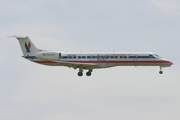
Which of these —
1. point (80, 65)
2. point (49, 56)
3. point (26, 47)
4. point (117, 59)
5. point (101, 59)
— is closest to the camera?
point (80, 65)

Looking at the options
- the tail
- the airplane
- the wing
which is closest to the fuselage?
the airplane

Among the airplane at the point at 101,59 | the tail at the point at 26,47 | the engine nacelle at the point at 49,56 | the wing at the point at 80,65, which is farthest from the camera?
the tail at the point at 26,47

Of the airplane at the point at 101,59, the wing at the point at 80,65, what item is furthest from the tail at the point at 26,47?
the wing at the point at 80,65

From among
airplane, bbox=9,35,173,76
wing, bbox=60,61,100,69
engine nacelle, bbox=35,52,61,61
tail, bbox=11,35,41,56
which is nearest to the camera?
wing, bbox=60,61,100,69

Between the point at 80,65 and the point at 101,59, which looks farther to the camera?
the point at 101,59

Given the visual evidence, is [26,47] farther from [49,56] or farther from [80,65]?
[80,65]

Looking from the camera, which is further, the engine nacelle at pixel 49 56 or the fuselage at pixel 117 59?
the engine nacelle at pixel 49 56

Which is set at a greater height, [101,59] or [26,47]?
[26,47]

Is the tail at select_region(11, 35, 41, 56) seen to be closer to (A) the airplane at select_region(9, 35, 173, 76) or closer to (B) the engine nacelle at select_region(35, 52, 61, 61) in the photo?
(A) the airplane at select_region(9, 35, 173, 76)

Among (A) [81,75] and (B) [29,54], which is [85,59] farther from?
(B) [29,54]

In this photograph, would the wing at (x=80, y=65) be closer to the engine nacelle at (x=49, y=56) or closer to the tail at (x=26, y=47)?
the engine nacelle at (x=49, y=56)

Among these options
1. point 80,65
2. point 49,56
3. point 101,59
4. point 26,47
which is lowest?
point 80,65

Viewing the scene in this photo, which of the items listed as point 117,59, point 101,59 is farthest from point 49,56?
point 117,59

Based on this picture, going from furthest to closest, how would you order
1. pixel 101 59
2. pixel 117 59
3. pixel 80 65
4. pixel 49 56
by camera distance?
pixel 101 59
pixel 49 56
pixel 117 59
pixel 80 65
